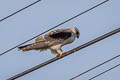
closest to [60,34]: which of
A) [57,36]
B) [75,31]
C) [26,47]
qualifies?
[57,36]

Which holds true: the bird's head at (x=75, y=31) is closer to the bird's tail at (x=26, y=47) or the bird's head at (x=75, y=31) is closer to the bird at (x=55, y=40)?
→ the bird at (x=55, y=40)

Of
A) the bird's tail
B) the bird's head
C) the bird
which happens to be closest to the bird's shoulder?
the bird

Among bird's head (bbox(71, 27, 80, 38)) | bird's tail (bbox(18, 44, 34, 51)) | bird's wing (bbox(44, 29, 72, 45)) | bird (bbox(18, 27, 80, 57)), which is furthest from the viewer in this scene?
bird's head (bbox(71, 27, 80, 38))

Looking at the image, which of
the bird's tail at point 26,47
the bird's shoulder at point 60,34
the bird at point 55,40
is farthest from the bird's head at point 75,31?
the bird's tail at point 26,47

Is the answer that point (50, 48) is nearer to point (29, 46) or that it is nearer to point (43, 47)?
point (43, 47)

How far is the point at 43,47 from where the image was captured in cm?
1010

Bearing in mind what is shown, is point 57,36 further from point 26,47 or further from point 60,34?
point 26,47

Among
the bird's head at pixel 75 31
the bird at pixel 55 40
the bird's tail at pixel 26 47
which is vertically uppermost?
the bird's head at pixel 75 31

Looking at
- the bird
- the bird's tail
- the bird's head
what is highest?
the bird's head

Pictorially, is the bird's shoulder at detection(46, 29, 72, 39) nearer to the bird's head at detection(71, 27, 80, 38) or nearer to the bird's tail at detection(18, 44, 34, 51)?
the bird's head at detection(71, 27, 80, 38)

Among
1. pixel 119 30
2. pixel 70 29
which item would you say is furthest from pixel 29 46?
pixel 119 30

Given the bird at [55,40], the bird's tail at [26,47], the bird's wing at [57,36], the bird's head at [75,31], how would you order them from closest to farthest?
the bird's tail at [26,47] → the bird at [55,40] → the bird's wing at [57,36] → the bird's head at [75,31]

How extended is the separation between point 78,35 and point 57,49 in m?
0.98

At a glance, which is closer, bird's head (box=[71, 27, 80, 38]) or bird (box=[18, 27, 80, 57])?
bird (box=[18, 27, 80, 57])
